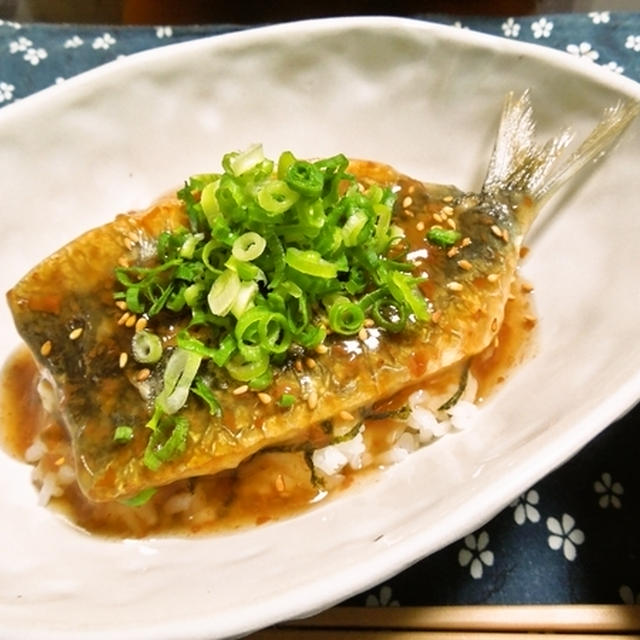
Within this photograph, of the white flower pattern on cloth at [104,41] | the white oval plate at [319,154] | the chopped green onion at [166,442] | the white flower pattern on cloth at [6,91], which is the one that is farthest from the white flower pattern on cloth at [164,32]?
the chopped green onion at [166,442]

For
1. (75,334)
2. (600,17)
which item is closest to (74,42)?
(75,334)

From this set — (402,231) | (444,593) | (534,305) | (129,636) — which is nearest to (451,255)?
(402,231)

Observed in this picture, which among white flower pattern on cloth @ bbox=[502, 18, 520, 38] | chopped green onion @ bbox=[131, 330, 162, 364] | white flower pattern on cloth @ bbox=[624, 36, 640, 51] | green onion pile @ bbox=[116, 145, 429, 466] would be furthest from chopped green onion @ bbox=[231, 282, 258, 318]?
white flower pattern on cloth @ bbox=[624, 36, 640, 51]

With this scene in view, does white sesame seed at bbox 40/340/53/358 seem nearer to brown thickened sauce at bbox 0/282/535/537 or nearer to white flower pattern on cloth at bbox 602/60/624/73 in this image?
brown thickened sauce at bbox 0/282/535/537

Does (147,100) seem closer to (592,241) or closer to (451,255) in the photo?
(451,255)

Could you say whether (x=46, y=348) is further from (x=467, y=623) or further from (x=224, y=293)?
(x=467, y=623)

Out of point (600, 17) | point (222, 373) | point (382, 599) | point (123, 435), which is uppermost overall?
point (600, 17)

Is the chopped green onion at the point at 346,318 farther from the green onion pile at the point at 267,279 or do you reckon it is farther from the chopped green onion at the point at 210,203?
the chopped green onion at the point at 210,203
